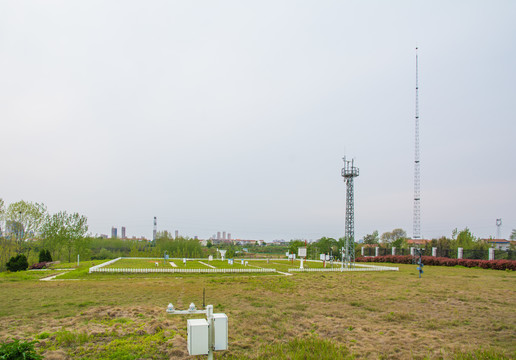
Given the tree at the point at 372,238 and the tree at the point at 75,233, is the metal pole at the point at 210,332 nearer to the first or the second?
the tree at the point at 75,233

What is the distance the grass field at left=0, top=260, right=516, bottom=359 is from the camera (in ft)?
19.6

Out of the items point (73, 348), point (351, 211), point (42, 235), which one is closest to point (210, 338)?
point (73, 348)

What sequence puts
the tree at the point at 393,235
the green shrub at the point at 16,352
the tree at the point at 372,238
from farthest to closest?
the tree at the point at 393,235 → the tree at the point at 372,238 → the green shrub at the point at 16,352

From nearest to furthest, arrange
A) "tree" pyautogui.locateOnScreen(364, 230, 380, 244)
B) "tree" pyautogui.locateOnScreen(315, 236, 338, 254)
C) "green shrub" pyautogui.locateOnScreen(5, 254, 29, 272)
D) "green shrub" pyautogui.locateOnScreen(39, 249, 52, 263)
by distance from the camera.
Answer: "green shrub" pyautogui.locateOnScreen(5, 254, 29, 272) < "green shrub" pyautogui.locateOnScreen(39, 249, 52, 263) < "tree" pyautogui.locateOnScreen(315, 236, 338, 254) < "tree" pyautogui.locateOnScreen(364, 230, 380, 244)

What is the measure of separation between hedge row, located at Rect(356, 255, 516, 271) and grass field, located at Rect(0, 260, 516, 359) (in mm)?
11941

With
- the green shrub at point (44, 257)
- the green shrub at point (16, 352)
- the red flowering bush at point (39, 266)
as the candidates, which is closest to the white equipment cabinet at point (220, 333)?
the green shrub at point (16, 352)

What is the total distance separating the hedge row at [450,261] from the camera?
22.7 metres

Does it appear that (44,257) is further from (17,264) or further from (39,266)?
(17,264)

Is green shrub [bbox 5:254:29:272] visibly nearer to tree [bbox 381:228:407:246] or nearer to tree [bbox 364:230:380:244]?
tree [bbox 364:230:380:244]

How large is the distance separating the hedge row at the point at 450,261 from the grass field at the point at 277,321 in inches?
470

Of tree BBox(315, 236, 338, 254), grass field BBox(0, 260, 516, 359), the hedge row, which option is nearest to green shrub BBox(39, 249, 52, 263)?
grass field BBox(0, 260, 516, 359)

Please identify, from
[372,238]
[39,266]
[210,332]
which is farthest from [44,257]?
[372,238]

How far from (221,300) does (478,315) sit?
7122 millimetres

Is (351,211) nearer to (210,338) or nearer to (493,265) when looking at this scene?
(493,265)
